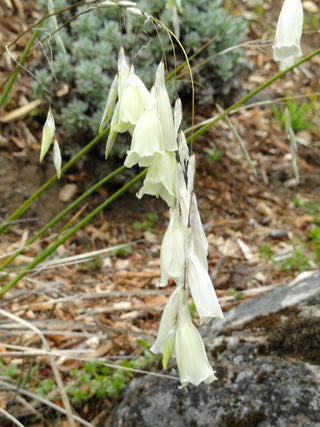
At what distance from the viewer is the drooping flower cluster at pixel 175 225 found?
0.85 meters

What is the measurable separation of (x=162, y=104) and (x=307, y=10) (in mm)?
4460

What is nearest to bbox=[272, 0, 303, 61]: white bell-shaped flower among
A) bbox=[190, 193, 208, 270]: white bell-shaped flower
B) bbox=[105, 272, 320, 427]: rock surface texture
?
bbox=[190, 193, 208, 270]: white bell-shaped flower

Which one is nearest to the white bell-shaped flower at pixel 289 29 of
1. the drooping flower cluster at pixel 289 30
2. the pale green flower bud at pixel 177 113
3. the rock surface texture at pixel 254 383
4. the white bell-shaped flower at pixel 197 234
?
the drooping flower cluster at pixel 289 30

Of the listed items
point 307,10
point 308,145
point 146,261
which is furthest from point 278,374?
point 307,10

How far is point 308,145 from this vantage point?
12.2 feet

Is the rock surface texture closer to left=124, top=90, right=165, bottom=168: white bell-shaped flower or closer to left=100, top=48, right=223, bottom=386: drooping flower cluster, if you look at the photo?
left=100, top=48, right=223, bottom=386: drooping flower cluster

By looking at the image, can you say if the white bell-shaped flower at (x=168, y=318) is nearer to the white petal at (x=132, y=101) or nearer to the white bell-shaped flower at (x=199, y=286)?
the white bell-shaped flower at (x=199, y=286)

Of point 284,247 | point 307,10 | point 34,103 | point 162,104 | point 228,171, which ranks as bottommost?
point 162,104

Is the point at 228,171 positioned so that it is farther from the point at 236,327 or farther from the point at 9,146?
the point at 236,327

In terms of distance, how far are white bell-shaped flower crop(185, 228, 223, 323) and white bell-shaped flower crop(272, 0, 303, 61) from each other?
1.28ft

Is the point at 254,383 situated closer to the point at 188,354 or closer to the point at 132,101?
the point at 188,354

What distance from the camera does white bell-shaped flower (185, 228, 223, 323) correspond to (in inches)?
33.0

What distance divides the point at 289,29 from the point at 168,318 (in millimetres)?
553

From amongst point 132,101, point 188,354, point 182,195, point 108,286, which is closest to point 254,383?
point 188,354
